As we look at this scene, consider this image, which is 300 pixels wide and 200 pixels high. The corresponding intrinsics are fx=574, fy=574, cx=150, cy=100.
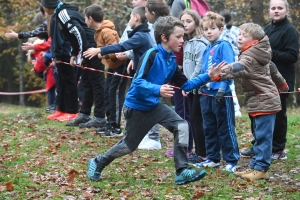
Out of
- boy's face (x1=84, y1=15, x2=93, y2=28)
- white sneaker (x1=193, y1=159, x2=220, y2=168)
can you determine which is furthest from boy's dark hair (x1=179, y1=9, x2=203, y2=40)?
boy's face (x1=84, y1=15, x2=93, y2=28)

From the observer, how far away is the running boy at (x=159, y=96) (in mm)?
6375

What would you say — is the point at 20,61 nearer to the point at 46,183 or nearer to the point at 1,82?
the point at 1,82

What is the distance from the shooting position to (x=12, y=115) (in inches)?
520

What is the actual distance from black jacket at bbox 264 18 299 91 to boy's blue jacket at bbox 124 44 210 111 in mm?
1959

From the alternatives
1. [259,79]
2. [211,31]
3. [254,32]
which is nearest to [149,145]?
[211,31]

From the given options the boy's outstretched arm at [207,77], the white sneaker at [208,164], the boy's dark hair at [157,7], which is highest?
the boy's dark hair at [157,7]

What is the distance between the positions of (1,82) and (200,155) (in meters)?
21.6

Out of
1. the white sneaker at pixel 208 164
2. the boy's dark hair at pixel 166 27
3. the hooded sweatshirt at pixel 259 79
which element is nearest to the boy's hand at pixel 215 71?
the hooded sweatshirt at pixel 259 79

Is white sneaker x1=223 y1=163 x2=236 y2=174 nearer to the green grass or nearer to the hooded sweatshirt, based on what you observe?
the green grass

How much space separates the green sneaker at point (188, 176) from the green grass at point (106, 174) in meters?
0.09

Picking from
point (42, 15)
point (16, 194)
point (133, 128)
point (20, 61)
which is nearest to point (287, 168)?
point (133, 128)

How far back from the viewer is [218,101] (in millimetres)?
7207

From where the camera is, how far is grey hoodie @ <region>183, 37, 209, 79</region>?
25.2 feet

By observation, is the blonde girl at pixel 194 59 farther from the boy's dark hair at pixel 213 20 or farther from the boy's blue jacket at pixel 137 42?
the boy's blue jacket at pixel 137 42
